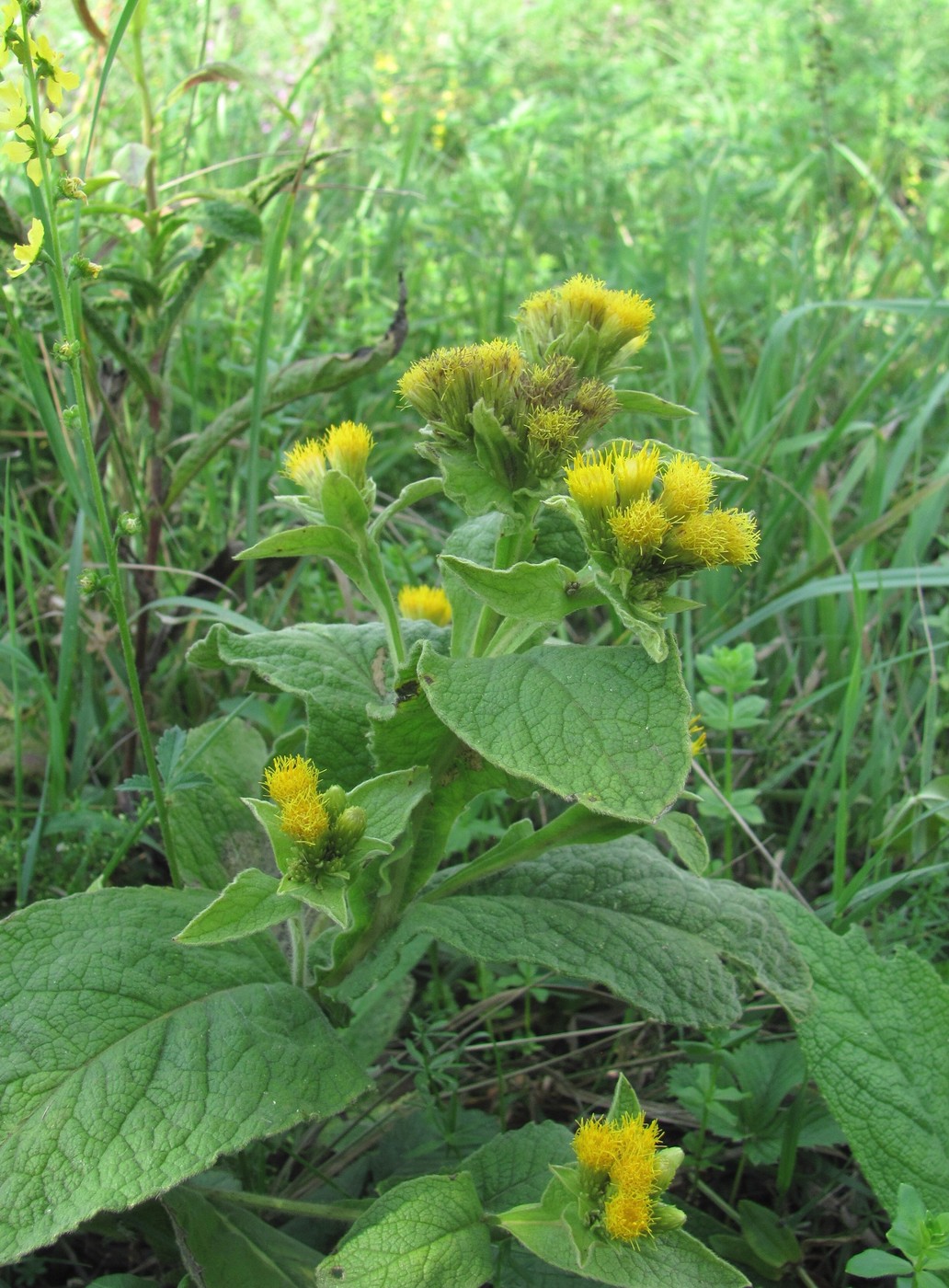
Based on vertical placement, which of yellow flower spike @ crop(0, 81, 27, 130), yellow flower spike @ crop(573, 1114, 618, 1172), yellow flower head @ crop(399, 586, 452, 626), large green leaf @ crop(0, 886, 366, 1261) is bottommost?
yellow flower spike @ crop(573, 1114, 618, 1172)

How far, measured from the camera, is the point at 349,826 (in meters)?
1.35

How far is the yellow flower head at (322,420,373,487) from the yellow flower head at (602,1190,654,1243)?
3.23 ft

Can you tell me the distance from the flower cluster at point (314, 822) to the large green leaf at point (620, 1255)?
470 millimetres

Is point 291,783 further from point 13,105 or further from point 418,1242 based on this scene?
point 13,105

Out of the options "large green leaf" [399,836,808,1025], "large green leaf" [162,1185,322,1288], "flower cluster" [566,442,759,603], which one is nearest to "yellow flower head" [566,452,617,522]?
"flower cluster" [566,442,759,603]

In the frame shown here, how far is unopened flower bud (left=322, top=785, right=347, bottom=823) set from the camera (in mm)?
1354

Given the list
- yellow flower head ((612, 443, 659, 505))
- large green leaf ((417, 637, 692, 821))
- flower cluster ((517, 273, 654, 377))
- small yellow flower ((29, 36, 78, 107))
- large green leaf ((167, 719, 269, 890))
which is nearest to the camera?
large green leaf ((417, 637, 692, 821))

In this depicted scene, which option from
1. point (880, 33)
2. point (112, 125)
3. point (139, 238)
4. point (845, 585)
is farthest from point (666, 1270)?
point (880, 33)

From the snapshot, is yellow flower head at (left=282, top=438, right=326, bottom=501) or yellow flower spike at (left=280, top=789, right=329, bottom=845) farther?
yellow flower head at (left=282, top=438, right=326, bottom=501)

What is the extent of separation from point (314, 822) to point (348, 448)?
557 mm

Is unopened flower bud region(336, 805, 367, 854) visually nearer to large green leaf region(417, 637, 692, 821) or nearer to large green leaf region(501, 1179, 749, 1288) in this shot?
large green leaf region(417, 637, 692, 821)

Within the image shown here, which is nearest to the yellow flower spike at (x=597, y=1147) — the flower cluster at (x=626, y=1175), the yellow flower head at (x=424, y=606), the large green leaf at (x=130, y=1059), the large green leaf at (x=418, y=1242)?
the flower cluster at (x=626, y=1175)

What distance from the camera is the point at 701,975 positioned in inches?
58.8

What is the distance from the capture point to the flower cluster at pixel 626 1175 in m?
1.23
